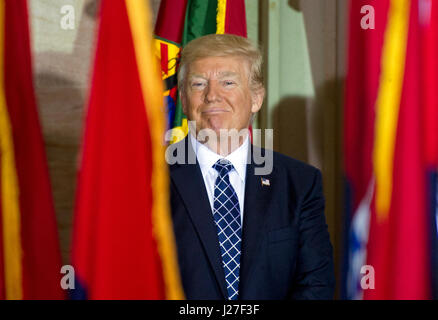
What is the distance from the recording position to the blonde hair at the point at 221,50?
1.06 metres

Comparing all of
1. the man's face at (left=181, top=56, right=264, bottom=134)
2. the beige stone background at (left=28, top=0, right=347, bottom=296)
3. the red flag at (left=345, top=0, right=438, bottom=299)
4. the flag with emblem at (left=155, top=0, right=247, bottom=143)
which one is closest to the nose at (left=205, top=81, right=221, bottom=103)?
the man's face at (left=181, top=56, right=264, bottom=134)

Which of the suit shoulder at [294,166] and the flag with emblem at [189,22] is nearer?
the suit shoulder at [294,166]

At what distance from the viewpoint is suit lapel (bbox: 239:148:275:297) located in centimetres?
96

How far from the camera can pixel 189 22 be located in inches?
60.6

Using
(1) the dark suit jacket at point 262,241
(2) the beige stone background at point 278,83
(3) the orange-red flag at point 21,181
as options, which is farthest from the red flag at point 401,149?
(2) the beige stone background at point 278,83

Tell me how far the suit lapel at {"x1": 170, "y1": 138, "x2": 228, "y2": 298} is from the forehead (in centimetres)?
20

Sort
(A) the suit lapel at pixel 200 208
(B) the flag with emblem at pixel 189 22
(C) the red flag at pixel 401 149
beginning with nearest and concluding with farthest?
(C) the red flag at pixel 401 149 → (A) the suit lapel at pixel 200 208 → (B) the flag with emblem at pixel 189 22

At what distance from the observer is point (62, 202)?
156 centimetres

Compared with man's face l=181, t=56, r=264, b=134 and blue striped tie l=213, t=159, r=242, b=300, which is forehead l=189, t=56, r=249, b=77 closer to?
man's face l=181, t=56, r=264, b=134

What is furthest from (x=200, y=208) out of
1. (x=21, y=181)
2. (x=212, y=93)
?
(x=21, y=181)

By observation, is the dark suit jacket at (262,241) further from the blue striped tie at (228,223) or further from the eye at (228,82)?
the eye at (228,82)

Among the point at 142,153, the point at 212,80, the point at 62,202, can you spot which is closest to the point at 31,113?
the point at 142,153

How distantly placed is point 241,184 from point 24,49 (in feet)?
1.69

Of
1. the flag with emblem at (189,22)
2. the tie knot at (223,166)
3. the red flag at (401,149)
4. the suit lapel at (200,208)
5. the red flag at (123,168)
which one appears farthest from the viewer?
the flag with emblem at (189,22)
